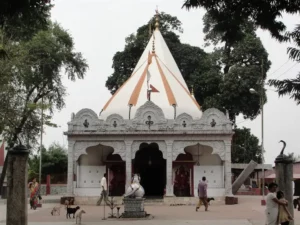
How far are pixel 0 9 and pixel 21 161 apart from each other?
620 cm

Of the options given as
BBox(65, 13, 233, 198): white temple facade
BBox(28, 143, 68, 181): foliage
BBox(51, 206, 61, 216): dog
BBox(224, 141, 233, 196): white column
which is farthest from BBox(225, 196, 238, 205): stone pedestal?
BBox(28, 143, 68, 181): foliage

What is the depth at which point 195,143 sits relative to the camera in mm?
28578

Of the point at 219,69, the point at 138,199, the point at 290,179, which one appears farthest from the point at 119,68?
the point at 290,179

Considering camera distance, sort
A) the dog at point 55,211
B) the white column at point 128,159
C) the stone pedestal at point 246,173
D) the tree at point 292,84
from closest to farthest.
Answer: the tree at point 292,84 < the dog at point 55,211 < the white column at point 128,159 < the stone pedestal at point 246,173

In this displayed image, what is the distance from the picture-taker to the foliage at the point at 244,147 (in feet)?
155

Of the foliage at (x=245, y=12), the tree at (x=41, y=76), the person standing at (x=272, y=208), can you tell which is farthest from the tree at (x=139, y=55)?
the foliage at (x=245, y=12)

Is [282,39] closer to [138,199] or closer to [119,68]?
[138,199]

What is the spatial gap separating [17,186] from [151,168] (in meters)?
19.3

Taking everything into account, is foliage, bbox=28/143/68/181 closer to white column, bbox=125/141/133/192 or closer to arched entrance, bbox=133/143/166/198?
arched entrance, bbox=133/143/166/198

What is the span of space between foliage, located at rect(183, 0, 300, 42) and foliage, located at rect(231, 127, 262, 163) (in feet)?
125

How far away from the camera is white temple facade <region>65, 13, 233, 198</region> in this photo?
2850cm

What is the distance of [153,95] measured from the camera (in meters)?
32.1

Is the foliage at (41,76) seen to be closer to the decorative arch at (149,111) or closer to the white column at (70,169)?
the white column at (70,169)

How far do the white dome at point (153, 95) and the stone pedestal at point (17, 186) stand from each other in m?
18.6
